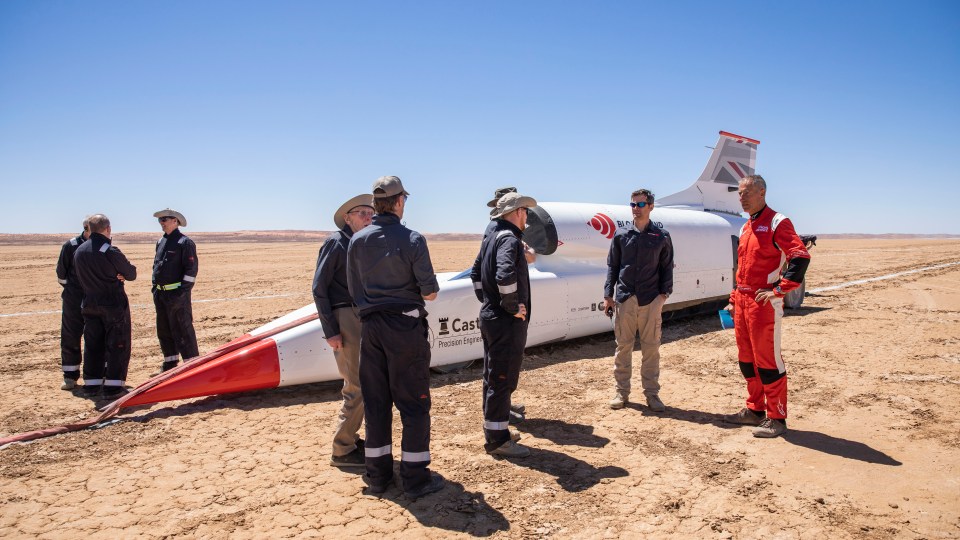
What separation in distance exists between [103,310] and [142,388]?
1.42m

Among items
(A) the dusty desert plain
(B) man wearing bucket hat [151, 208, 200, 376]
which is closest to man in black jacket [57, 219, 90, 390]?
(A) the dusty desert plain

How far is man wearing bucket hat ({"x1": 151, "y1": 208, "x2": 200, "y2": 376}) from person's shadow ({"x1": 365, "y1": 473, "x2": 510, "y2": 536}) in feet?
15.5

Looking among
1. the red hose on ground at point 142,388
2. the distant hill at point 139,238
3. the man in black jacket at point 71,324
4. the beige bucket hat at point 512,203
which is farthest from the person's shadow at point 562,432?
the distant hill at point 139,238

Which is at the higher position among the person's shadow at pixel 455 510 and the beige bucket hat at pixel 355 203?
the beige bucket hat at pixel 355 203

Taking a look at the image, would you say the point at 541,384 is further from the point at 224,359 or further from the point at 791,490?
the point at 224,359

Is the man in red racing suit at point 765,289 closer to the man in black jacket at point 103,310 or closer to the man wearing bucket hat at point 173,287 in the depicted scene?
the man wearing bucket hat at point 173,287

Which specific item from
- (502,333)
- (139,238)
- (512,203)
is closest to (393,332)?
(502,333)

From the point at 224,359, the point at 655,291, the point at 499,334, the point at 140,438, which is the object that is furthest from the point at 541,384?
the point at 140,438

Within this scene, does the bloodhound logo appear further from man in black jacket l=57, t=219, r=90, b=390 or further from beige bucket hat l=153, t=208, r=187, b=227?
man in black jacket l=57, t=219, r=90, b=390

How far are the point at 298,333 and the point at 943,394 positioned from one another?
7678 millimetres

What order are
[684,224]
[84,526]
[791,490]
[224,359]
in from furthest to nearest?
[684,224]
[224,359]
[791,490]
[84,526]

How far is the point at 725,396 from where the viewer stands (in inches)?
260

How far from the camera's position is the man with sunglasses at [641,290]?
19.7 ft

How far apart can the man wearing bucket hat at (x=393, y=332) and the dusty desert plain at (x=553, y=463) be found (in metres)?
0.32
